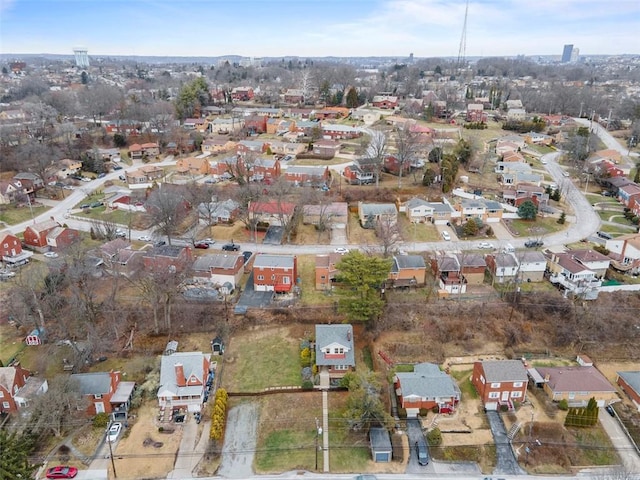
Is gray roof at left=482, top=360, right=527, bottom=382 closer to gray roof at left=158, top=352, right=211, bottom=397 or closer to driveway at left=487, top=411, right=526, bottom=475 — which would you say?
driveway at left=487, top=411, right=526, bottom=475

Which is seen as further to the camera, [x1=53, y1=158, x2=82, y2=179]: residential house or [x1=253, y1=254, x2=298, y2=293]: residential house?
[x1=53, y1=158, x2=82, y2=179]: residential house

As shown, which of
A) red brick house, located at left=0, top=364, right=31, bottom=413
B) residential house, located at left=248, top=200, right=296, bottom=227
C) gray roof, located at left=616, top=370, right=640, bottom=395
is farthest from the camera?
residential house, located at left=248, top=200, right=296, bottom=227

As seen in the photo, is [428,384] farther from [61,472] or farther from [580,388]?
[61,472]

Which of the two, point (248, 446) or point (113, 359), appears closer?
point (248, 446)

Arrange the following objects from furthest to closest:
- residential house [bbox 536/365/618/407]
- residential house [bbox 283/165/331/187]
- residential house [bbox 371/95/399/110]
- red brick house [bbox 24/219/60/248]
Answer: residential house [bbox 371/95/399/110] → residential house [bbox 283/165/331/187] → red brick house [bbox 24/219/60/248] → residential house [bbox 536/365/618/407]

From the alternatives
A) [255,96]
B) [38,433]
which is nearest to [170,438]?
[38,433]

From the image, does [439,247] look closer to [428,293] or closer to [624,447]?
[428,293]

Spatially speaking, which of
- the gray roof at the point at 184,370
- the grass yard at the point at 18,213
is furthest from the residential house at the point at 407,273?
the grass yard at the point at 18,213

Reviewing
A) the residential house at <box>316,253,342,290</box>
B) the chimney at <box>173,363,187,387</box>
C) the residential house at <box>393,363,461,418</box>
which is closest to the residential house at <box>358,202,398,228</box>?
the residential house at <box>316,253,342,290</box>
